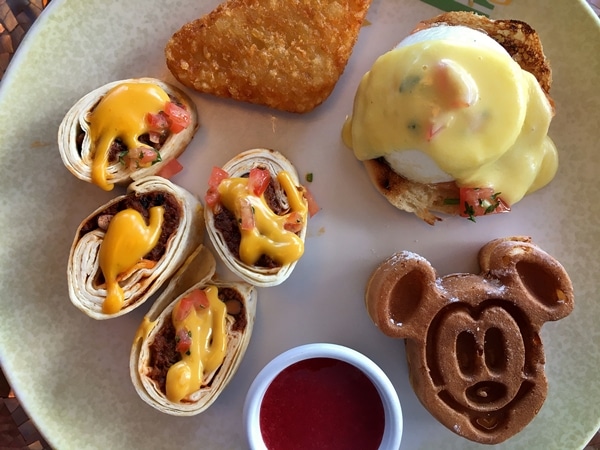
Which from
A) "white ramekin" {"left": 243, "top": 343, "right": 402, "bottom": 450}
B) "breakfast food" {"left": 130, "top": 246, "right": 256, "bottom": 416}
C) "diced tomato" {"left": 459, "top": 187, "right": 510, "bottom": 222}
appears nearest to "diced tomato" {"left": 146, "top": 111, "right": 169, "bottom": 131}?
"breakfast food" {"left": 130, "top": 246, "right": 256, "bottom": 416}

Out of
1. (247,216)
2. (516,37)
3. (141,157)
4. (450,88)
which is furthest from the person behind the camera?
(516,37)

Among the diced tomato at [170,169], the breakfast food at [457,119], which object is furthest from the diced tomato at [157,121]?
the breakfast food at [457,119]

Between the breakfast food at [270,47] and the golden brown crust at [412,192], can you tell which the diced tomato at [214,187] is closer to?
the breakfast food at [270,47]

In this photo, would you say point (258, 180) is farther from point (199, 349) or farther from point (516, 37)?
point (516, 37)

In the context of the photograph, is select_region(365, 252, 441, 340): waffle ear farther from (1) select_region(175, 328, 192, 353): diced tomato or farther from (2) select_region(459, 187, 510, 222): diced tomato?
(1) select_region(175, 328, 192, 353): diced tomato

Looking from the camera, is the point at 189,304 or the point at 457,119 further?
the point at 189,304

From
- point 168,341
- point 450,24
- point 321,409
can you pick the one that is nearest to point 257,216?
point 168,341

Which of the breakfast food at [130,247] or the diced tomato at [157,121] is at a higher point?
the diced tomato at [157,121]
